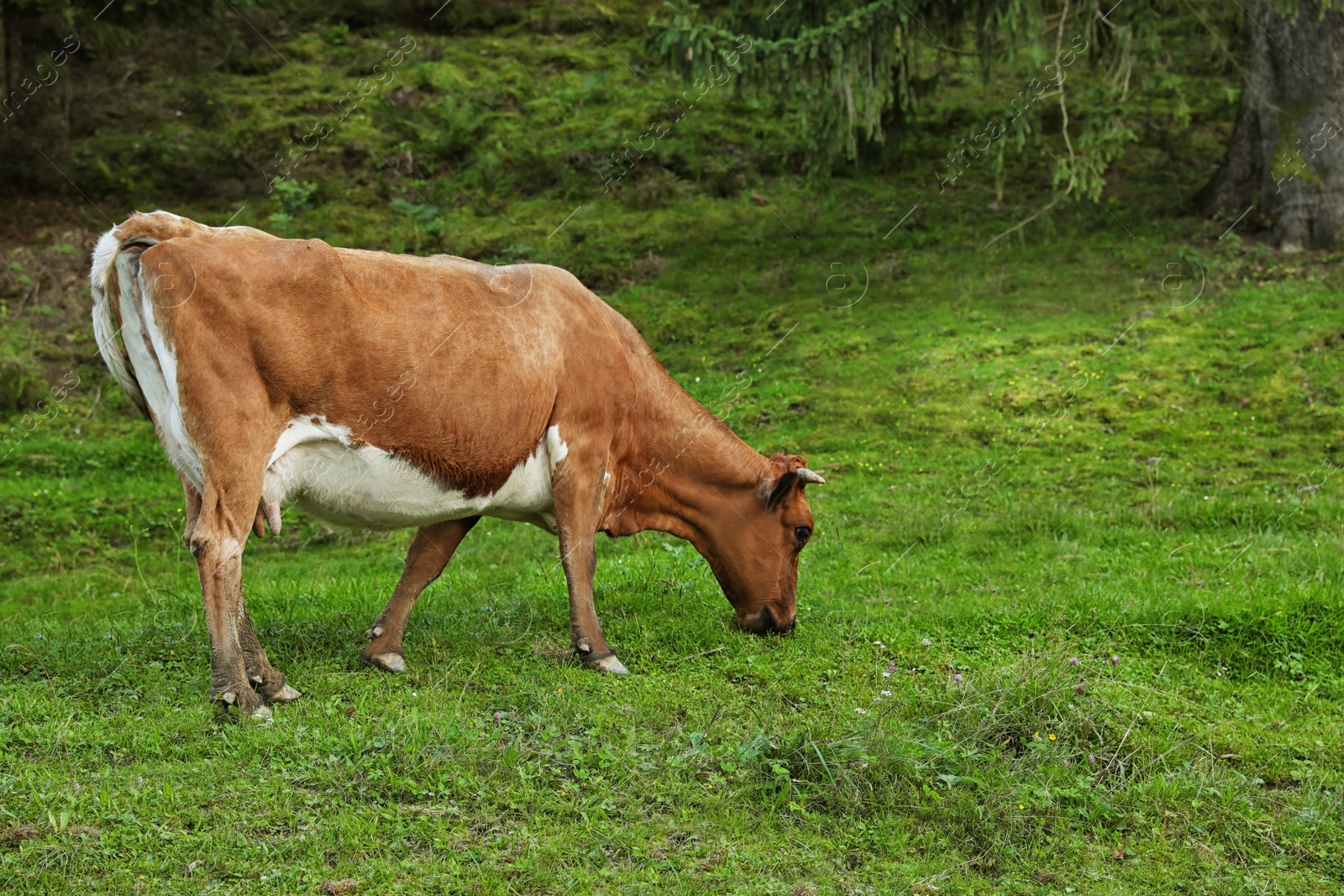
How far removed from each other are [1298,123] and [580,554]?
37.7ft

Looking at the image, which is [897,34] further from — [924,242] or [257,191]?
[257,191]

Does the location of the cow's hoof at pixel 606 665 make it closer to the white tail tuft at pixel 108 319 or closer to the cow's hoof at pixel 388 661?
the cow's hoof at pixel 388 661

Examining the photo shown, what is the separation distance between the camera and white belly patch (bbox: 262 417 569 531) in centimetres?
632

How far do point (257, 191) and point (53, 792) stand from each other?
13.5 m

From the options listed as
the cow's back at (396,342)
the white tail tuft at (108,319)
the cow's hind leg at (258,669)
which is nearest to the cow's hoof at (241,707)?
the cow's hind leg at (258,669)

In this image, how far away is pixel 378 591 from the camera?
8.73m

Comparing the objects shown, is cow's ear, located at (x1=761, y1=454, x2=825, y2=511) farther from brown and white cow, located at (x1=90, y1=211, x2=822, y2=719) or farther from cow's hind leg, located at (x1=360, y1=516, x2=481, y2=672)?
cow's hind leg, located at (x1=360, y1=516, x2=481, y2=672)

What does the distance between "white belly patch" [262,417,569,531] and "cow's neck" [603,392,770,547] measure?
756 mm

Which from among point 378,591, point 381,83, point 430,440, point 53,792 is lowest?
point 378,591

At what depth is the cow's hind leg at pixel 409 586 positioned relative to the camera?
23.6 ft

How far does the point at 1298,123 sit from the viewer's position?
48.2 ft

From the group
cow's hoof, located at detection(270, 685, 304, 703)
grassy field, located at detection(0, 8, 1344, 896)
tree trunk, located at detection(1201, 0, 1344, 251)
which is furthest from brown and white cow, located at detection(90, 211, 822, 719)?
tree trunk, located at detection(1201, 0, 1344, 251)

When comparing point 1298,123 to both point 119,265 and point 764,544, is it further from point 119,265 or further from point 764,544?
point 119,265

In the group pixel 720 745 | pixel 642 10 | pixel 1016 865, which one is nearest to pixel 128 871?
pixel 720 745
